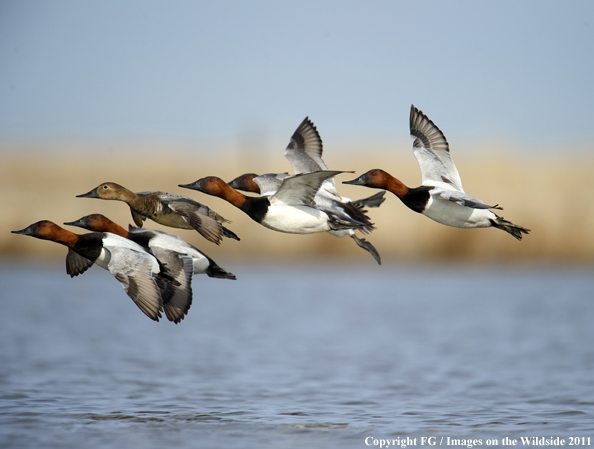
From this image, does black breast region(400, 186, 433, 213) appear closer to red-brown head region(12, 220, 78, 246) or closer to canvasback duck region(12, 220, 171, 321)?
canvasback duck region(12, 220, 171, 321)

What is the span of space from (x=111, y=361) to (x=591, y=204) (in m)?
22.0

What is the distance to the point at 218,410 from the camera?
10.8 m

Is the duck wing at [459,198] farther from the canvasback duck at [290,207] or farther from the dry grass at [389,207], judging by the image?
the dry grass at [389,207]

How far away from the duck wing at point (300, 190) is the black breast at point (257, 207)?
0.11m

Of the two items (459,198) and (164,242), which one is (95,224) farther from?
(459,198)

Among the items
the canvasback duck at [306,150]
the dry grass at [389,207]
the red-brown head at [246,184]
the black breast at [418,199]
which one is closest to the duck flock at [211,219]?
the black breast at [418,199]

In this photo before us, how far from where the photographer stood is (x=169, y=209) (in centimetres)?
819

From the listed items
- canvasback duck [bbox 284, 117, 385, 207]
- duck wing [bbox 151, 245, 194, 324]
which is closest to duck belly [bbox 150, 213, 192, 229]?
duck wing [bbox 151, 245, 194, 324]

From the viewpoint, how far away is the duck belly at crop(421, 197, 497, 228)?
25.1 ft

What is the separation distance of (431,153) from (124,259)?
12.8 feet

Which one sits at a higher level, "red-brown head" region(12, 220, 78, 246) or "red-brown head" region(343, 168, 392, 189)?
"red-brown head" region(343, 168, 392, 189)

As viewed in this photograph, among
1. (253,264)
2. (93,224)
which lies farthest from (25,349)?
(253,264)

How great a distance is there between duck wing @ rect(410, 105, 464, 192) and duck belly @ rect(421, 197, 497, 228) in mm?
466

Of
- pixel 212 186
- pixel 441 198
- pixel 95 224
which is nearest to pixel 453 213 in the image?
pixel 441 198
